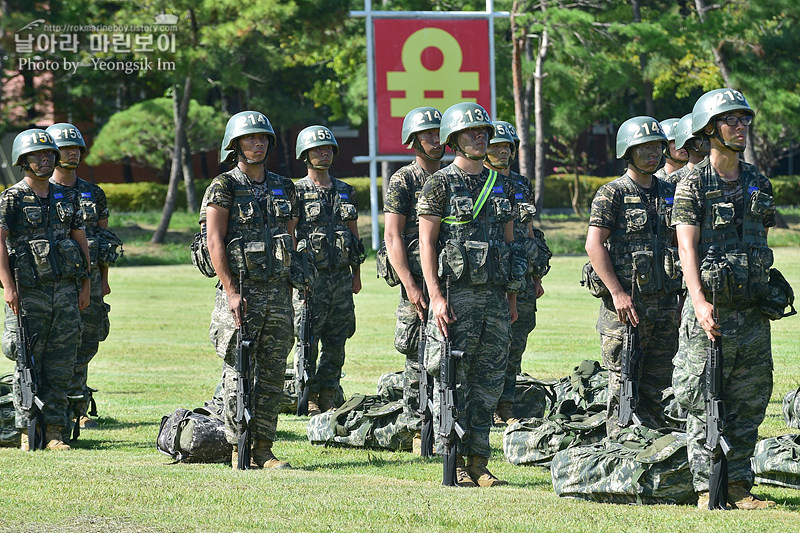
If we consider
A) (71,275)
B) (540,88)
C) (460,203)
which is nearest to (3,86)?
(540,88)

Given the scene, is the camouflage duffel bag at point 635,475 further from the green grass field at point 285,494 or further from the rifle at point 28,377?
the rifle at point 28,377

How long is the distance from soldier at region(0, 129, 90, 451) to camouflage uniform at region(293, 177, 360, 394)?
2445 mm

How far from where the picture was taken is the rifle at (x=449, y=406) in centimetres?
776

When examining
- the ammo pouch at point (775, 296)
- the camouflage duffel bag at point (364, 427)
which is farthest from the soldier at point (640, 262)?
the ammo pouch at point (775, 296)

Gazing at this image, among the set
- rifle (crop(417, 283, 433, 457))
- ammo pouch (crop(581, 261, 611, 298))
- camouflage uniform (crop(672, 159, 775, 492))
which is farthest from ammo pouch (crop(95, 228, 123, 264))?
camouflage uniform (crop(672, 159, 775, 492))

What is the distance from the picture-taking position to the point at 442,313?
25.5 ft

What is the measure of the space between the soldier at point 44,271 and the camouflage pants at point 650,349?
13.6ft

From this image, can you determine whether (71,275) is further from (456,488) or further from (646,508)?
(646,508)

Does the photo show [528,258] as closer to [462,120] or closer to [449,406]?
[462,120]

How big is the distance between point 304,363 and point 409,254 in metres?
2.29

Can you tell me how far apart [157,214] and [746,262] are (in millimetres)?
35410

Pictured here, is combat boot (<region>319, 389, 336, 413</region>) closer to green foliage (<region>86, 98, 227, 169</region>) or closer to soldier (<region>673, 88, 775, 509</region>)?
soldier (<region>673, 88, 775, 509</region>)

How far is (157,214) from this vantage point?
40.9 m

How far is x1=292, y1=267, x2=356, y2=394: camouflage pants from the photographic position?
38.4ft
